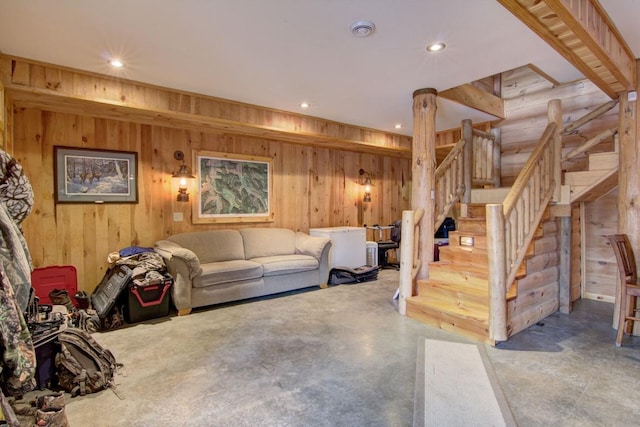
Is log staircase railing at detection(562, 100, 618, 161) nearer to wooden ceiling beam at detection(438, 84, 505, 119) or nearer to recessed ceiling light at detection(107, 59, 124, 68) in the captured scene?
wooden ceiling beam at detection(438, 84, 505, 119)

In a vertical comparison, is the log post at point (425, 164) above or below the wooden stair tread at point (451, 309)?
above

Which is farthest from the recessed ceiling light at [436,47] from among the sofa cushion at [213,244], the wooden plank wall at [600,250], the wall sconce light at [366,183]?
the wall sconce light at [366,183]

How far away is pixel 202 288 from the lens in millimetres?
3867

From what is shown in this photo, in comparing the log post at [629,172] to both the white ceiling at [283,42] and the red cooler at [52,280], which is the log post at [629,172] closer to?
the white ceiling at [283,42]

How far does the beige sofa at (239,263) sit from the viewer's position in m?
3.74

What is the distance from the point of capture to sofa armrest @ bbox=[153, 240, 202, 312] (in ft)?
12.1

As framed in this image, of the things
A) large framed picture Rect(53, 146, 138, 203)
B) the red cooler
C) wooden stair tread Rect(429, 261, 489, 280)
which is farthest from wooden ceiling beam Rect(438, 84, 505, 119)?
the red cooler

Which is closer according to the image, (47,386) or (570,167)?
(47,386)

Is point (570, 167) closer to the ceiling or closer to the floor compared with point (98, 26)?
closer to the floor

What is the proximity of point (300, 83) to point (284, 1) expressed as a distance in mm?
1450

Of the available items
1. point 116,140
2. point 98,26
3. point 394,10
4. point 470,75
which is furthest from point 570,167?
point 116,140

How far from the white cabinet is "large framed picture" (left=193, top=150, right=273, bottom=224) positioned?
989mm

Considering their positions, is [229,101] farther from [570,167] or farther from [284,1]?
[570,167]

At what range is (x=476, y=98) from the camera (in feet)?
14.9
